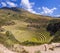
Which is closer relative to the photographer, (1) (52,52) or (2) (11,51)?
(2) (11,51)

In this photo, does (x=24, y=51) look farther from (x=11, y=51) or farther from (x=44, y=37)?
(x=44, y=37)

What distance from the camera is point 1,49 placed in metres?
20.3

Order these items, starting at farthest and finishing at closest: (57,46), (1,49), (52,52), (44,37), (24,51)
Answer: (44,37)
(57,46)
(52,52)
(24,51)
(1,49)

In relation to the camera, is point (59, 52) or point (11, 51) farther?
point (59, 52)

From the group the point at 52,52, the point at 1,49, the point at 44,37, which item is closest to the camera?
the point at 1,49

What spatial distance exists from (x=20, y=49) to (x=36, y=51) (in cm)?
177

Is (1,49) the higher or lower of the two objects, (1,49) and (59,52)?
the higher

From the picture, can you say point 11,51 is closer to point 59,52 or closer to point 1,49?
point 1,49

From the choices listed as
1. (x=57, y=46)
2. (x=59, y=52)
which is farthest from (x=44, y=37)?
(x=59, y=52)

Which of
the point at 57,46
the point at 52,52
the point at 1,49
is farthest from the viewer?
the point at 57,46

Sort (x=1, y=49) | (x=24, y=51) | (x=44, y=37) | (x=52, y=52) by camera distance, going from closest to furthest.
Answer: (x=1, y=49) < (x=24, y=51) < (x=52, y=52) < (x=44, y=37)

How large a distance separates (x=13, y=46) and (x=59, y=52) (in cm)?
569

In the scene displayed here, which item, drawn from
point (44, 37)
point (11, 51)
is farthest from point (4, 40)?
point (44, 37)

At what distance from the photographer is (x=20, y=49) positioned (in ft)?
71.9
